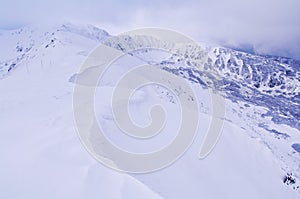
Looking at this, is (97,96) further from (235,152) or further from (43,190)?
(43,190)

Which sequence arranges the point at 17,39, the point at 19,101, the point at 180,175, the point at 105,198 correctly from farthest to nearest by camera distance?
the point at 17,39
the point at 19,101
the point at 180,175
the point at 105,198

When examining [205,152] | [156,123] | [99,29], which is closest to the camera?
[205,152]

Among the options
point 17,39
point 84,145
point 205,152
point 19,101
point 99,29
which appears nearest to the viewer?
point 84,145

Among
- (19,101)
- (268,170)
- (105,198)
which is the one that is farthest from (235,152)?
(19,101)

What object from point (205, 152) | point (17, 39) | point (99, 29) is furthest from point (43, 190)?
point (99, 29)

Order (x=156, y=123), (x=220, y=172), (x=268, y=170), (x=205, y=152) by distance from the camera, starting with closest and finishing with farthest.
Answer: (x=220, y=172), (x=205, y=152), (x=156, y=123), (x=268, y=170)

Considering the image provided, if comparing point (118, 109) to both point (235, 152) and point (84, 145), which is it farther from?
point (235, 152)

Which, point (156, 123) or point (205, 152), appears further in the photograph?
point (156, 123)

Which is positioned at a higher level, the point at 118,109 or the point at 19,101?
the point at 118,109

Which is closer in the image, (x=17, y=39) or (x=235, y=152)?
(x=235, y=152)
